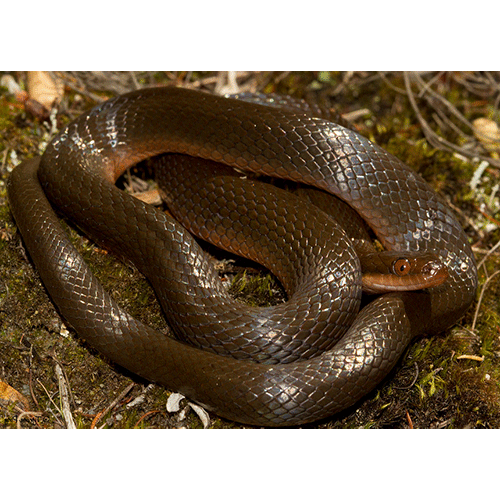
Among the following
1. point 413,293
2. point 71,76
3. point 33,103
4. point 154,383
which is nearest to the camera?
point 154,383

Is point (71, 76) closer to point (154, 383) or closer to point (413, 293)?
point (154, 383)

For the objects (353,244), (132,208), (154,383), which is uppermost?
(132,208)

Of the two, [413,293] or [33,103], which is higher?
[33,103]

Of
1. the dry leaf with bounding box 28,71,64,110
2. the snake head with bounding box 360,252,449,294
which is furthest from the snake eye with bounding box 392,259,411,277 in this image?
the dry leaf with bounding box 28,71,64,110

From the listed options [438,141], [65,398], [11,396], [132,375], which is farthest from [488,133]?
[11,396]

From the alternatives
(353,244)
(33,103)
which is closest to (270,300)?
(353,244)

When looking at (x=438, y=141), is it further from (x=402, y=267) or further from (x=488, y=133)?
(x=402, y=267)

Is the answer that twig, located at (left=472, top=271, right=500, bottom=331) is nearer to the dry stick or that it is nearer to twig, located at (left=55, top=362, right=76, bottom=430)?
the dry stick

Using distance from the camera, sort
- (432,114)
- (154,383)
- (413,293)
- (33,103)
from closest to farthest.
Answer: (154,383) → (413,293) → (33,103) → (432,114)
